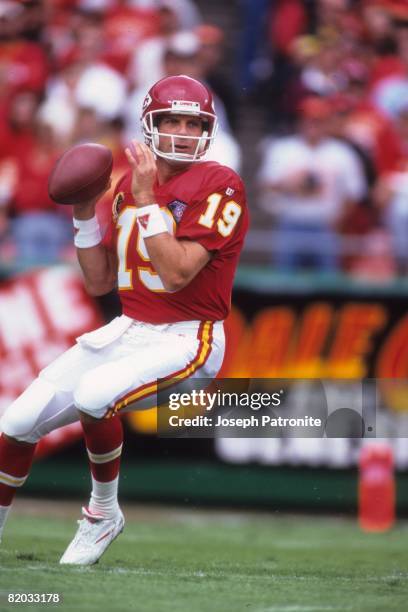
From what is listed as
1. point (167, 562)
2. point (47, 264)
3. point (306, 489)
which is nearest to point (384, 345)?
point (306, 489)

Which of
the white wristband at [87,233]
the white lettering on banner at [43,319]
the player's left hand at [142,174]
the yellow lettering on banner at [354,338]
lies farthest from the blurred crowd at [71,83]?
the player's left hand at [142,174]

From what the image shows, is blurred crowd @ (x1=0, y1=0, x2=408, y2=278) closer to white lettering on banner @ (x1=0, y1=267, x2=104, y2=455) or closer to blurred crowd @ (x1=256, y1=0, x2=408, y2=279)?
blurred crowd @ (x1=256, y1=0, x2=408, y2=279)

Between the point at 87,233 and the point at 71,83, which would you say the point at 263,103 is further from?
the point at 87,233

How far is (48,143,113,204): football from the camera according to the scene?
533 cm

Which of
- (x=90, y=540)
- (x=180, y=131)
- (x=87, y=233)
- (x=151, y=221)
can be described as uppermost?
(x=180, y=131)

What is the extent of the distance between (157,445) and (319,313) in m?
1.44

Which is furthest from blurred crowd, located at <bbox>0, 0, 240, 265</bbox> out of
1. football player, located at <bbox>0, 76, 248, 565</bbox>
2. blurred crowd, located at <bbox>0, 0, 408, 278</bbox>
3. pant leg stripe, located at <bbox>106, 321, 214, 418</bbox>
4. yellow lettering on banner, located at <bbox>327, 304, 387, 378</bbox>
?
pant leg stripe, located at <bbox>106, 321, 214, 418</bbox>

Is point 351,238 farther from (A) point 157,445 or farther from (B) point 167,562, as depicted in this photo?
(B) point 167,562

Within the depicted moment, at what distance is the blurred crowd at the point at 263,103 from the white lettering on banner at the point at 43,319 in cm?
19

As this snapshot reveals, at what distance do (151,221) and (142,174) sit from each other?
0.65 ft

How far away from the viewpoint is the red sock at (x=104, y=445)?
17.1 ft

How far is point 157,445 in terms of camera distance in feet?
29.4

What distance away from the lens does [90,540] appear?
5352mm

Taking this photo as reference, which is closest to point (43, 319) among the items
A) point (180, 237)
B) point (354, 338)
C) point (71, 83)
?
point (354, 338)
